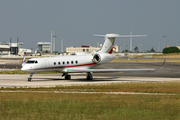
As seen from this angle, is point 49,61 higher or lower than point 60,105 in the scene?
higher

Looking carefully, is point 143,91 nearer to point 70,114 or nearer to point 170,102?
point 170,102

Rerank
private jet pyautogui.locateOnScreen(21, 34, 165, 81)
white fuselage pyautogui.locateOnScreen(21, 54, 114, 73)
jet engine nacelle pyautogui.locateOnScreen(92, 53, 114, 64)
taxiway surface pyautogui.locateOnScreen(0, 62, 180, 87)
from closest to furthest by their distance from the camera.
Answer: taxiway surface pyautogui.locateOnScreen(0, 62, 180, 87) < white fuselage pyautogui.locateOnScreen(21, 54, 114, 73) < private jet pyautogui.locateOnScreen(21, 34, 165, 81) < jet engine nacelle pyautogui.locateOnScreen(92, 53, 114, 64)

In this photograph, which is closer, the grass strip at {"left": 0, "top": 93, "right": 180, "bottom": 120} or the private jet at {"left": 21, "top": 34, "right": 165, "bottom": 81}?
the grass strip at {"left": 0, "top": 93, "right": 180, "bottom": 120}

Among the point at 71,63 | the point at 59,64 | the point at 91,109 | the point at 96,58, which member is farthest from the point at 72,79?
the point at 91,109

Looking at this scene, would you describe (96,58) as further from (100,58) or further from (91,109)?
(91,109)

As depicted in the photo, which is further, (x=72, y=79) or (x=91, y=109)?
(x=72, y=79)

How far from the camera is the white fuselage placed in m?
33.9

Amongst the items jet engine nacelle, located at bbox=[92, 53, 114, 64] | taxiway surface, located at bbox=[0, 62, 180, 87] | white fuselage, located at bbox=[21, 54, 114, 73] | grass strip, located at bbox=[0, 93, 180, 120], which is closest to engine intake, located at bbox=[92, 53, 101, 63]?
jet engine nacelle, located at bbox=[92, 53, 114, 64]

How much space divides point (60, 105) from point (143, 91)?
976 cm

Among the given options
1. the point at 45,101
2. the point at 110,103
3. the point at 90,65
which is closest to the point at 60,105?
the point at 45,101

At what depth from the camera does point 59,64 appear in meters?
35.7

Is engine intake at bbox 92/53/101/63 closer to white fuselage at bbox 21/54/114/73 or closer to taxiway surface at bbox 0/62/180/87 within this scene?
white fuselage at bbox 21/54/114/73

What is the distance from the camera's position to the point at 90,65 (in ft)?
126

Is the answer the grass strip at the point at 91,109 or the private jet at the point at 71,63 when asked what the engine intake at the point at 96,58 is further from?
the grass strip at the point at 91,109
